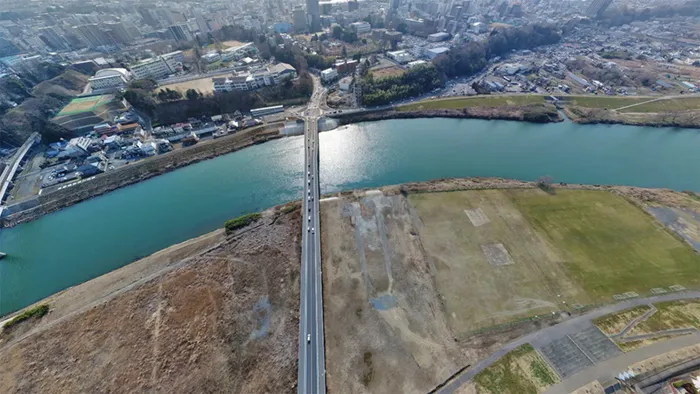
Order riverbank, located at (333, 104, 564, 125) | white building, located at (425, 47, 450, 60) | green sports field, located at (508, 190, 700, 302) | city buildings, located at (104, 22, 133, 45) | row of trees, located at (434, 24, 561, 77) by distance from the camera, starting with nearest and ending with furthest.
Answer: green sports field, located at (508, 190, 700, 302) < riverbank, located at (333, 104, 564, 125) < row of trees, located at (434, 24, 561, 77) < white building, located at (425, 47, 450, 60) < city buildings, located at (104, 22, 133, 45)

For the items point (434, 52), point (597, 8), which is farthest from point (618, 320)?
point (597, 8)

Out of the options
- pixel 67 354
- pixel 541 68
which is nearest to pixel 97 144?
pixel 67 354

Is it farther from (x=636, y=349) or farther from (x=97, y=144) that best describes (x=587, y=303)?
(x=97, y=144)

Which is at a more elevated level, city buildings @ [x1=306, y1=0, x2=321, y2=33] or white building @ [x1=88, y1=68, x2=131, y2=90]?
city buildings @ [x1=306, y1=0, x2=321, y2=33]

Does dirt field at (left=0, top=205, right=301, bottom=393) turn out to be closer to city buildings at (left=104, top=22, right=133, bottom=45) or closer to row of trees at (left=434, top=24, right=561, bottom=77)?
row of trees at (left=434, top=24, right=561, bottom=77)

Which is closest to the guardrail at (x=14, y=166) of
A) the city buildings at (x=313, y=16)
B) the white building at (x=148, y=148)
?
the white building at (x=148, y=148)

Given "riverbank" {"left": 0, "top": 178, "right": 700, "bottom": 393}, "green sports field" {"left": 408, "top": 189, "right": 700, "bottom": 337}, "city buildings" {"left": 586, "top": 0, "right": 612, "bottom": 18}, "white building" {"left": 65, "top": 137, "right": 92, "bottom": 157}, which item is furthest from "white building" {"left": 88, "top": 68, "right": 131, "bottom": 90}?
"city buildings" {"left": 586, "top": 0, "right": 612, "bottom": 18}

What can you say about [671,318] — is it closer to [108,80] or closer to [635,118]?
[635,118]

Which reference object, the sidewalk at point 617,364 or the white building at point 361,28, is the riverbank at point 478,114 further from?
the white building at point 361,28
